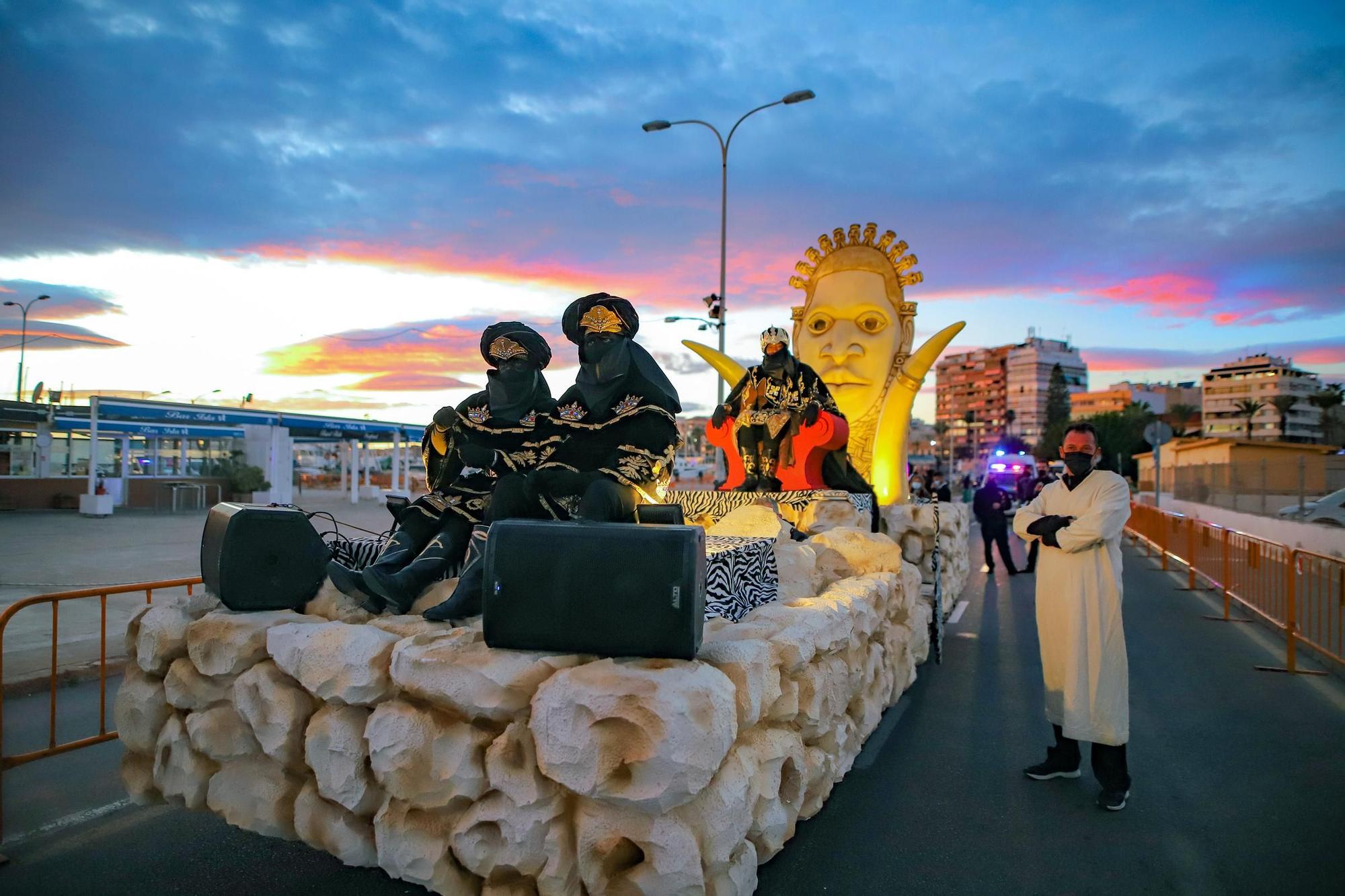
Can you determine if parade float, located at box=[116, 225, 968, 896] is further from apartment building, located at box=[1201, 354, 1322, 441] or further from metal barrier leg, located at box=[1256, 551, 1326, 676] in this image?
apartment building, located at box=[1201, 354, 1322, 441]

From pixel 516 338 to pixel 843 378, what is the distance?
865 cm

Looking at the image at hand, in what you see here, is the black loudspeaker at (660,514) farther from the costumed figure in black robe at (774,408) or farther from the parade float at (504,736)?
the costumed figure in black robe at (774,408)

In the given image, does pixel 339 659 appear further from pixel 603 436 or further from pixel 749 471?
pixel 749 471

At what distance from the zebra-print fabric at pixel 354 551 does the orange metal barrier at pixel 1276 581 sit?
676 centimetres

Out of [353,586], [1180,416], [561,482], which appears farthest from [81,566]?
[1180,416]

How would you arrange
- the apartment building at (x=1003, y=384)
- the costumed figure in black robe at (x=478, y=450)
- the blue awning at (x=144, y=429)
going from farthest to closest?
the apartment building at (x=1003, y=384) < the blue awning at (x=144, y=429) < the costumed figure in black robe at (x=478, y=450)

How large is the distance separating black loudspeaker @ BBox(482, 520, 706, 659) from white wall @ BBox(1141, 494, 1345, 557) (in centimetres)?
899

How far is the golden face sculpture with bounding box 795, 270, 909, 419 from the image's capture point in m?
12.1

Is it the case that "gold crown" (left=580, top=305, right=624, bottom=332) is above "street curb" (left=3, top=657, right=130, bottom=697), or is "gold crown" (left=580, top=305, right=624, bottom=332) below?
above

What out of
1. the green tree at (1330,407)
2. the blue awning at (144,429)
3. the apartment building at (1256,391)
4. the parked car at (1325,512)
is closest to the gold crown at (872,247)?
the parked car at (1325,512)

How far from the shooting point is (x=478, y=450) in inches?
160

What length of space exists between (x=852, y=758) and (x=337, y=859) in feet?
7.80

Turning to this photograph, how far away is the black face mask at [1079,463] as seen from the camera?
4074mm

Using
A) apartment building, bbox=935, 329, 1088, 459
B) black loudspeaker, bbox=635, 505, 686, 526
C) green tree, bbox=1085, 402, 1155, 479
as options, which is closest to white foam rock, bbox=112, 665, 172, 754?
black loudspeaker, bbox=635, 505, 686, 526
